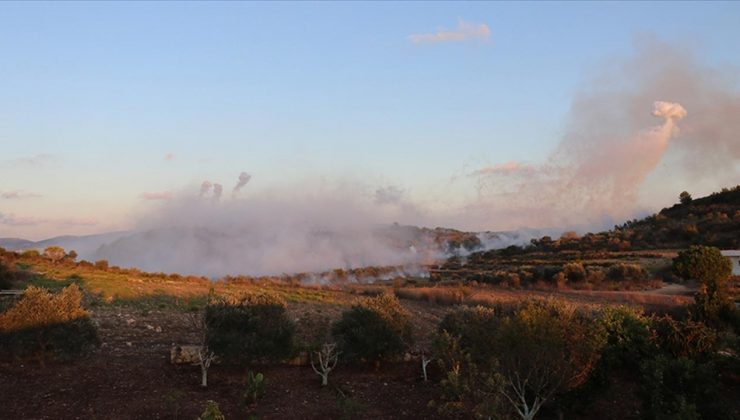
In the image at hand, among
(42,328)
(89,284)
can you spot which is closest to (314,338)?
(42,328)

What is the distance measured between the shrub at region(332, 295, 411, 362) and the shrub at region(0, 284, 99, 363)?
7.15 meters

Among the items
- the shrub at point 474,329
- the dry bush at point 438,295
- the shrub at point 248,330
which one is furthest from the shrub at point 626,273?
the shrub at point 248,330

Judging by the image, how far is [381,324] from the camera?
15.6m

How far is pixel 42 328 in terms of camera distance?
539 inches

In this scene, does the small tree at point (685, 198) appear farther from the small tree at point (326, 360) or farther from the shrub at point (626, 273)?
the small tree at point (326, 360)

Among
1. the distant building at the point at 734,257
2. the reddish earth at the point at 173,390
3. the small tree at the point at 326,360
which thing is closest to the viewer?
A: the reddish earth at the point at 173,390

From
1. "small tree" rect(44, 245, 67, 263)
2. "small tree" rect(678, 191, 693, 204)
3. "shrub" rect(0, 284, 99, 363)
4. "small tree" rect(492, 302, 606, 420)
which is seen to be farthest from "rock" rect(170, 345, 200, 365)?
"small tree" rect(678, 191, 693, 204)

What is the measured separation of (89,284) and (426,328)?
1953 cm

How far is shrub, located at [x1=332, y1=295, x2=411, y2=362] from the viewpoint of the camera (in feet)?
50.2

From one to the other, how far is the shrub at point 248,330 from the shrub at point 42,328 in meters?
3.48

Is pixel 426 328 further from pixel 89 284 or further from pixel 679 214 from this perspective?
pixel 679 214

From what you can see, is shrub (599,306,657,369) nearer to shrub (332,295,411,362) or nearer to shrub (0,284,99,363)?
shrub (332,295,411,362)

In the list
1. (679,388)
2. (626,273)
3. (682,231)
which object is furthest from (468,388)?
(682,231)

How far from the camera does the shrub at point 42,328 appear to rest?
1356 centimetres
